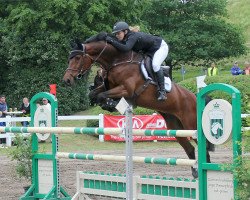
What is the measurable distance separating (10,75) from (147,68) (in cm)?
2342

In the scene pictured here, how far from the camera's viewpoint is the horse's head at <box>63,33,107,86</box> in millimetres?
9586

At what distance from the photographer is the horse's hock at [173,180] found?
20.0 ft

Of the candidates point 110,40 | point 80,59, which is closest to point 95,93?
point 80,59

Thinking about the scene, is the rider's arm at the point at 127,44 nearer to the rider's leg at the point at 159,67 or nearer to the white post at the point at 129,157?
the rider's leg at the point at 159,67

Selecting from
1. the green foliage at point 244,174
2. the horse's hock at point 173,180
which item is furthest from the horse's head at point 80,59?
the green foliage at point 244,174

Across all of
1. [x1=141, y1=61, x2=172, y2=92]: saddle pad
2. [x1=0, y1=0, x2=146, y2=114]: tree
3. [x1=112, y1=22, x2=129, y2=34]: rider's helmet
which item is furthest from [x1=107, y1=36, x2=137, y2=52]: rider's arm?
[x1=0, y1=0, x2=146, y2=114]: tree

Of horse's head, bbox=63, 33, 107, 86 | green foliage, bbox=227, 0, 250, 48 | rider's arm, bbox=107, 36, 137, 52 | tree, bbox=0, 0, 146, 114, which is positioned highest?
green foliage, bbox=227, 0, 250, 48

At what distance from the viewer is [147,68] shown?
32.2 feet

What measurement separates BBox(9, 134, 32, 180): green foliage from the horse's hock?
0.43ft

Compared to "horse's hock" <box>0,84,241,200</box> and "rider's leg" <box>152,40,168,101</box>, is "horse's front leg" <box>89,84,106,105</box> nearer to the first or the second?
"rider's leg" <box>152,40,168,101</box>

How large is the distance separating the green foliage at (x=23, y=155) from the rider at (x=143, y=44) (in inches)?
72.9

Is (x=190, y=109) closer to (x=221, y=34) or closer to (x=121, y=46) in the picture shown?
(x=121, y=46)

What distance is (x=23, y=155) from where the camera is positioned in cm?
884

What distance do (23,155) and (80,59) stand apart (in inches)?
64.9
